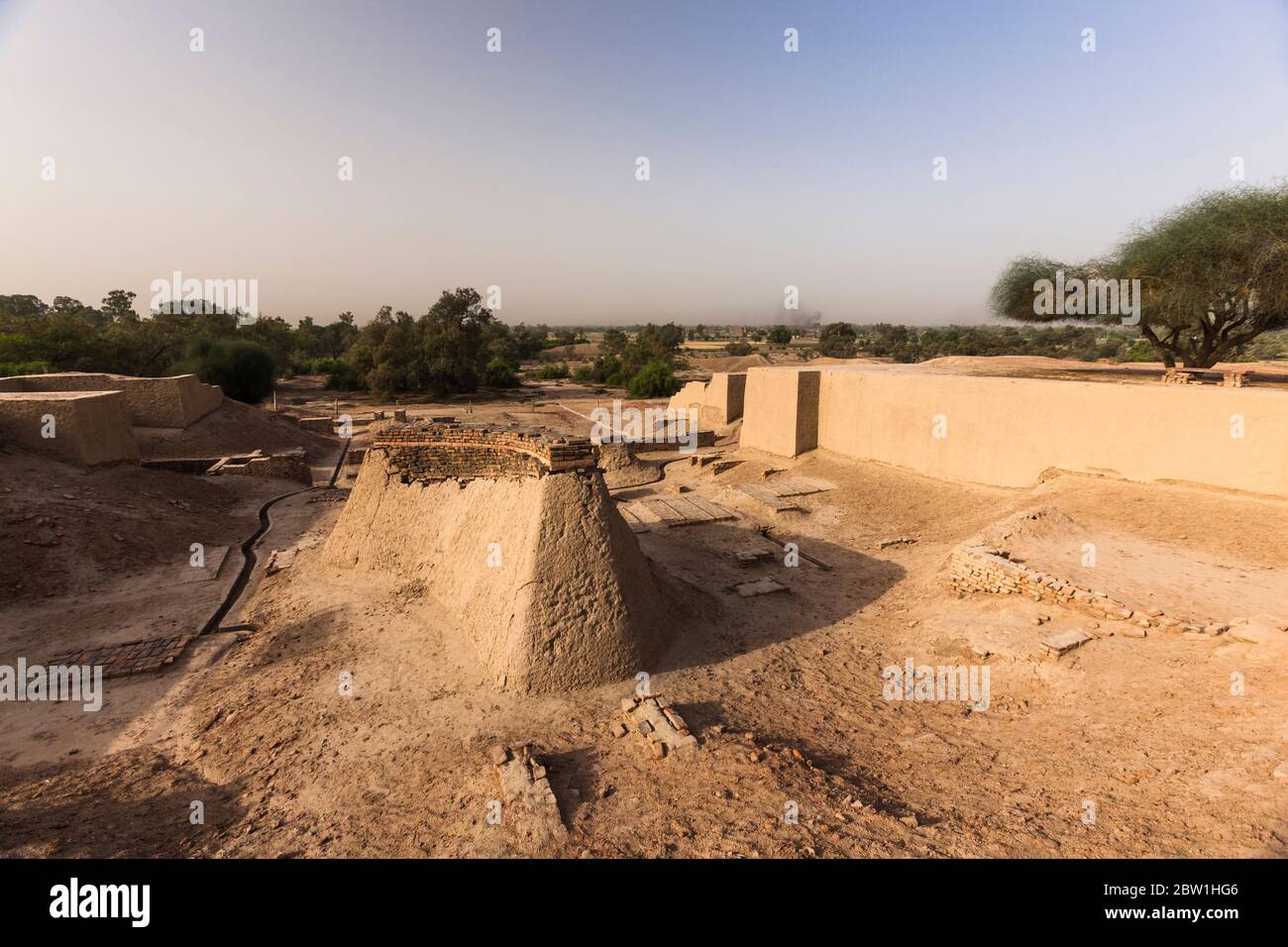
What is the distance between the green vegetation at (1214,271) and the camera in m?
12.9

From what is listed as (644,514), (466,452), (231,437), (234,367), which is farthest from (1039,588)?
(234,367)

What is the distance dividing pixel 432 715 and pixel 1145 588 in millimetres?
8085

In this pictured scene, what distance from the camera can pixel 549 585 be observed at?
5688 mm

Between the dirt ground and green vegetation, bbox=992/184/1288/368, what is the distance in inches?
324

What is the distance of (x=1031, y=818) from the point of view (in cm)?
380

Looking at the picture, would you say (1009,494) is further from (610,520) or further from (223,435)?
(223,435)

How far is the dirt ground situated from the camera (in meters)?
3.76

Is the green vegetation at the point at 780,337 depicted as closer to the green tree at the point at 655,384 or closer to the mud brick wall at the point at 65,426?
the green tree at the point at 655,384

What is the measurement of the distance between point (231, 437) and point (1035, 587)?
22.3 m

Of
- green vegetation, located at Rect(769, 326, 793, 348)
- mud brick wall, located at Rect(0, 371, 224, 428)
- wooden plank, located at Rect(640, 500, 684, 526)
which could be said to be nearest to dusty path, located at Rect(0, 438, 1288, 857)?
wooden plank, located at Rect(640, 500, 684, 526)

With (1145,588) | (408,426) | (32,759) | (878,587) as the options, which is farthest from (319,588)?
(1145,588)

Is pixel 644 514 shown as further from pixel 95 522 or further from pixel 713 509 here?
pixel 95 522

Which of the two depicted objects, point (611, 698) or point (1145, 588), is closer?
point (611, 698)

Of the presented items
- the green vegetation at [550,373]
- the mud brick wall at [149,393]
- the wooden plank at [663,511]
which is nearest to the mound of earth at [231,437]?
the mud brick wall at [149,393]
